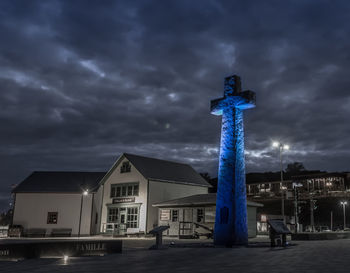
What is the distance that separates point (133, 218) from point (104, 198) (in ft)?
16.0

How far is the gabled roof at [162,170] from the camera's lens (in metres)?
36.0

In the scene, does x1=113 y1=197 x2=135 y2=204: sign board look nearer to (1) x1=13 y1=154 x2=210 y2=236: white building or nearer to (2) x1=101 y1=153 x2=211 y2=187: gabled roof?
(1) x1=13 y1=154 x2=210 y2=236: white building

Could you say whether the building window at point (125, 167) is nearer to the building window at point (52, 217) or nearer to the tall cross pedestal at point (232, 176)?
the building window at point (52, 217)

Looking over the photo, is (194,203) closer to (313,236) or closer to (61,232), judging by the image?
(313,236)

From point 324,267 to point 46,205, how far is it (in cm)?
3352

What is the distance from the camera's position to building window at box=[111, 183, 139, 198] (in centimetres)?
3577

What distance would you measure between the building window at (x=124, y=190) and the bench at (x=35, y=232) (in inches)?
294

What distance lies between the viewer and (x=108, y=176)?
38750mm

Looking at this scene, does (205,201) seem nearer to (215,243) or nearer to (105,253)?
(215,243)

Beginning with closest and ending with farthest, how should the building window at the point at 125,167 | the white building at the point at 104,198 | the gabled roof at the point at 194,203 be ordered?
the gabled roof at the point at 194,203 → the white building at the point at 104,198 → the building window at the point at 125,167

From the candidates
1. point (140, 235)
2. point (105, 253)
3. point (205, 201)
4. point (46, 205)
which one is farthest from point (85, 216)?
point (105, 253)

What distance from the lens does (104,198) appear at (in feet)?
126

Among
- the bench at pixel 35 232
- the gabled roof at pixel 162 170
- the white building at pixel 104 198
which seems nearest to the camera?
the white building at pixel 104 198

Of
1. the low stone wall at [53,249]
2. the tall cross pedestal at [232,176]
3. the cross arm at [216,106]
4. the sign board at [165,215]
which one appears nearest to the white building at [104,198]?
the sign board at [165,215]
